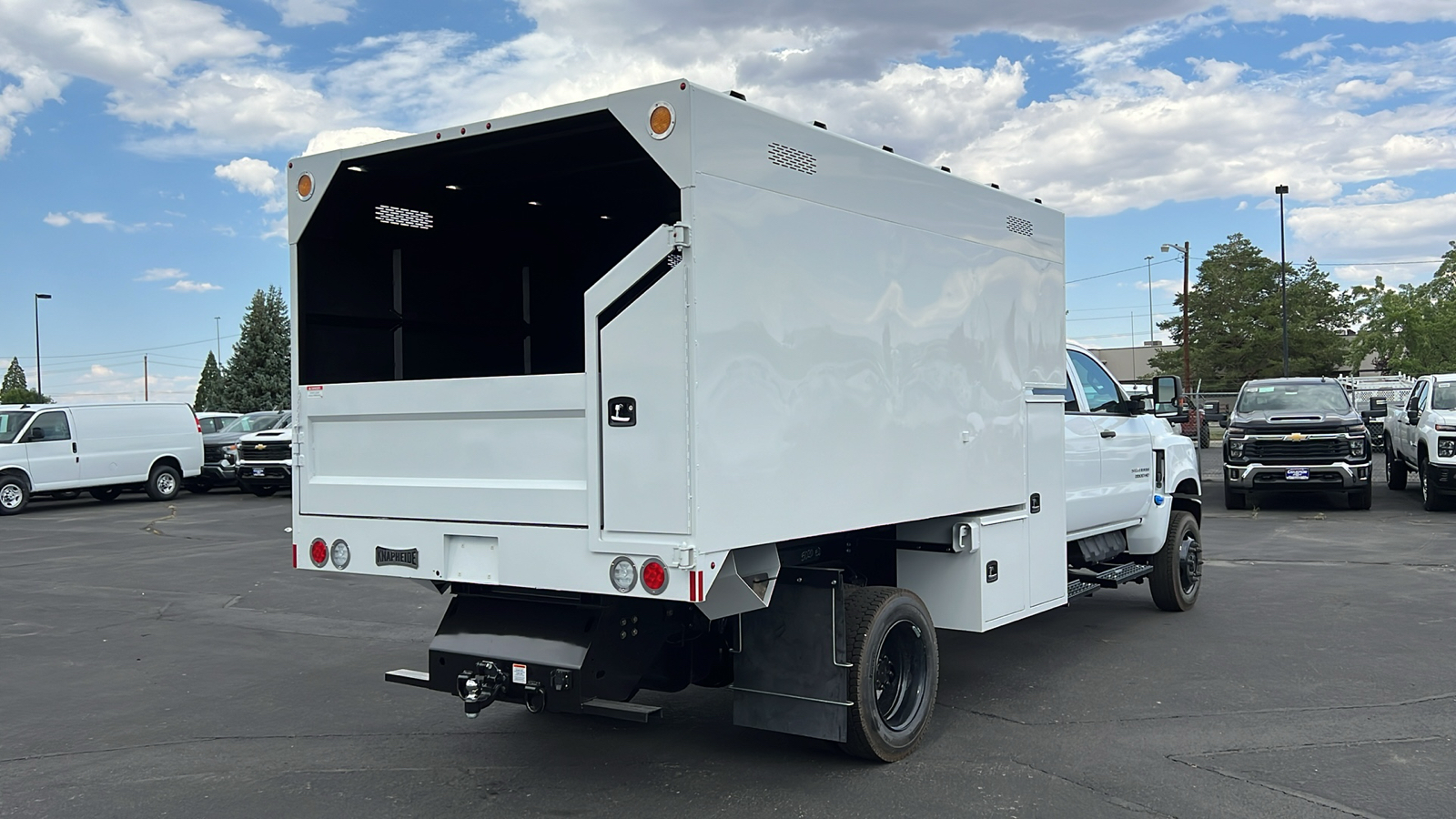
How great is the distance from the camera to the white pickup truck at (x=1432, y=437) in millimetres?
16188

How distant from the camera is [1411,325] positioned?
5456 centimetres

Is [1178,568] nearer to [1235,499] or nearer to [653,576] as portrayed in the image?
[653,576]


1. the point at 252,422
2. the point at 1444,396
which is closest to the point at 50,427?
the point at 252,422

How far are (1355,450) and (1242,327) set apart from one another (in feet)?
178

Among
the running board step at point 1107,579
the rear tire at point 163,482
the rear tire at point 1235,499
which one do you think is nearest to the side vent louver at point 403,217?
the running board step at point 1107,579

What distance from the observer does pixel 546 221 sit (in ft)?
21.8

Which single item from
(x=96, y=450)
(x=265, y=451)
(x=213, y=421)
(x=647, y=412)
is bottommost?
(x=265, y=451)

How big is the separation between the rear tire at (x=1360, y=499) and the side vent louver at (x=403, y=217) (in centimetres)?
1611

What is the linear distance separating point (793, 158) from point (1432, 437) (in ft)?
50.5

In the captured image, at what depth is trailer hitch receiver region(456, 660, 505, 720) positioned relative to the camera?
192 inches

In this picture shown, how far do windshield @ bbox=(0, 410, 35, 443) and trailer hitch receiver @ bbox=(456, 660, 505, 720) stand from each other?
69.4ft

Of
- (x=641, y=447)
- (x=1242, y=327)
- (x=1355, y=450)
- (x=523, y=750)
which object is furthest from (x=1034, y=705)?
(x=1242, y=327)

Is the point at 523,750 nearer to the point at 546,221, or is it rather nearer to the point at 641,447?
the point at 641,447

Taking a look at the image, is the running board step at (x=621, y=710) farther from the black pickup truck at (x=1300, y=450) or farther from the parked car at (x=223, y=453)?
the parked car at (x=223, y=453)
